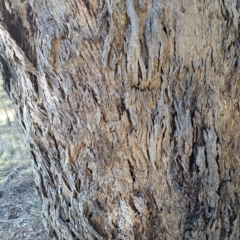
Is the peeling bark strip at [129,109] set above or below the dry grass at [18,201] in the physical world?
above

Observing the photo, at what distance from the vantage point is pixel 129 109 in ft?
3.35

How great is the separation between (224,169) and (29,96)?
88 cm

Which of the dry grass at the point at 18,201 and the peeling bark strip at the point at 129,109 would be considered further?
the dry grass at the point at 18,201

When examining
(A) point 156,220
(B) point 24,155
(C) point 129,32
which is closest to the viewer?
(C) point 129,32

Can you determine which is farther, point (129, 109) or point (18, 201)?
point (18, 201)

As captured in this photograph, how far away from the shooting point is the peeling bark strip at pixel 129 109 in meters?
0.96

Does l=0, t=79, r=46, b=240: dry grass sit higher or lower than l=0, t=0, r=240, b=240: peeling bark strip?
lower

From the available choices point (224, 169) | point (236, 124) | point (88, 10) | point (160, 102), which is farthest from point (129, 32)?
point (224, 169)

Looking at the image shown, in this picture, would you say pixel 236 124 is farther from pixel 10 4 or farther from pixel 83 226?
pixel 10 4

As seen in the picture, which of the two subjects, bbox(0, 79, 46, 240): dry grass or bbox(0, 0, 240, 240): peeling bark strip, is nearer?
bbox(0, 0, 240, 240): peeling bark strip

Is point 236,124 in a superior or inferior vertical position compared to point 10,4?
inferior

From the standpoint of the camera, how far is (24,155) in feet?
13.5

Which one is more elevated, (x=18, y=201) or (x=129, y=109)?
(x=129, y=109)

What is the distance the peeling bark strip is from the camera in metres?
0.96
